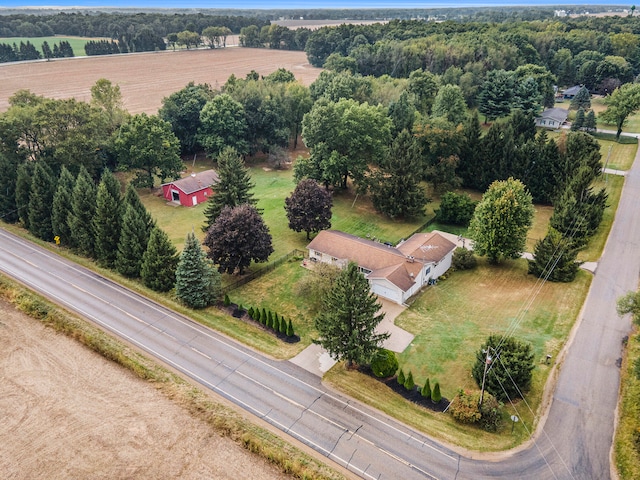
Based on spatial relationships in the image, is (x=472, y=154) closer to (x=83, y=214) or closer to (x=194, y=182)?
(x=194, y=182)

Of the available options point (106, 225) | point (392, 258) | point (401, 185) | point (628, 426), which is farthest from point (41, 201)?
point (628, 426)

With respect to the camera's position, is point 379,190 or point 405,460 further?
point 379,190

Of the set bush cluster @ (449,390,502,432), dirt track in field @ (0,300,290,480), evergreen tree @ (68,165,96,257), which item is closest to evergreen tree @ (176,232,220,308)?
dirt track in field @ (0,300,290,480)

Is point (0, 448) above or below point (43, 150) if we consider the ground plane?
below

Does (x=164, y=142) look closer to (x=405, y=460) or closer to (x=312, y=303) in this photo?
(x=312, y=303)

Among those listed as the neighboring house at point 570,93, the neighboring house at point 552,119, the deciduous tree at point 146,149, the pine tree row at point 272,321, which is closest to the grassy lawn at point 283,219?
the deciduous tree at point 146,149

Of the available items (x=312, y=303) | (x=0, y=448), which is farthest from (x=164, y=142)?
(x=0, y=448)

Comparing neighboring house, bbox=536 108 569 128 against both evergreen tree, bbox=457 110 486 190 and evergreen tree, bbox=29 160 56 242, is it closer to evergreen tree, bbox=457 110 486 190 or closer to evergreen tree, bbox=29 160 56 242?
evergreen tree, bbox=457 110 486 190
